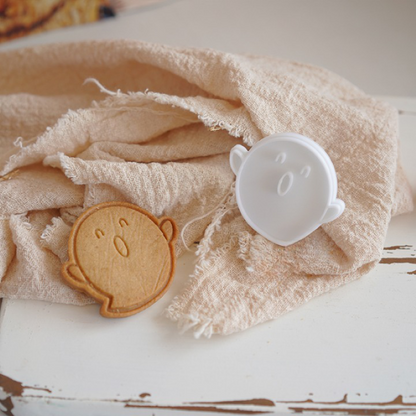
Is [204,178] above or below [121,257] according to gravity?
above

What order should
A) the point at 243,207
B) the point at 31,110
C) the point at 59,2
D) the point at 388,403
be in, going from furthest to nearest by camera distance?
the point at 59,2
the point at 31,110
the point at 243,207
the point at 388,403

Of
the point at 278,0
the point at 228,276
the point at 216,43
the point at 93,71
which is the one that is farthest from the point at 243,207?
the point at 278,0

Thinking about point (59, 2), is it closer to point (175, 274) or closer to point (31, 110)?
point (31, 110)

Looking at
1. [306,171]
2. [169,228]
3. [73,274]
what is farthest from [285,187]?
[73,274]

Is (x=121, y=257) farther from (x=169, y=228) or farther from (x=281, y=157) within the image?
(x=281, y=157)

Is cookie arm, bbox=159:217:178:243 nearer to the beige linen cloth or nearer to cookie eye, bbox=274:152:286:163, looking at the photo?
the beige linen cloth

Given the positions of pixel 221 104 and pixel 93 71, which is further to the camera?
pixel 93 71
